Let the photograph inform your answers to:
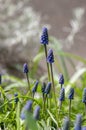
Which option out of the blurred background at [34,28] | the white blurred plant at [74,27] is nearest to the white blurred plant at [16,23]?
the blurred background at [34,28]

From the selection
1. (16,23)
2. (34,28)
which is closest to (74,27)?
(34,28)

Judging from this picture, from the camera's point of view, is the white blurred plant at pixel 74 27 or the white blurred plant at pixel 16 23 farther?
the white blurred plant at pixel 74 27

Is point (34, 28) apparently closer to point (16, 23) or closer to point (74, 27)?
point (16, 23)

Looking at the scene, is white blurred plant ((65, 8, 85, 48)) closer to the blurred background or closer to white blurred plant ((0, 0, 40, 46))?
the blurred background

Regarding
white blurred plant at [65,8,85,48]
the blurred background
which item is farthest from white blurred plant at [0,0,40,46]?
white blurred plant at [65,8,85,48]

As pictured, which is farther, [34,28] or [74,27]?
[74,27]

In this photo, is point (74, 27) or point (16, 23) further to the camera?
point (74, 27)

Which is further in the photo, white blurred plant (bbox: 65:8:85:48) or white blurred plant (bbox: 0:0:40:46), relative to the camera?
white blurred plant (bbox: 65:8:85:48)

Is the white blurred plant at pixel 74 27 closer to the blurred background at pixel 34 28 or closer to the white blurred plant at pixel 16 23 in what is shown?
the blurred background at pixel 34 28

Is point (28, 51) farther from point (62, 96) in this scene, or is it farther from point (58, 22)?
point (62, 96)
